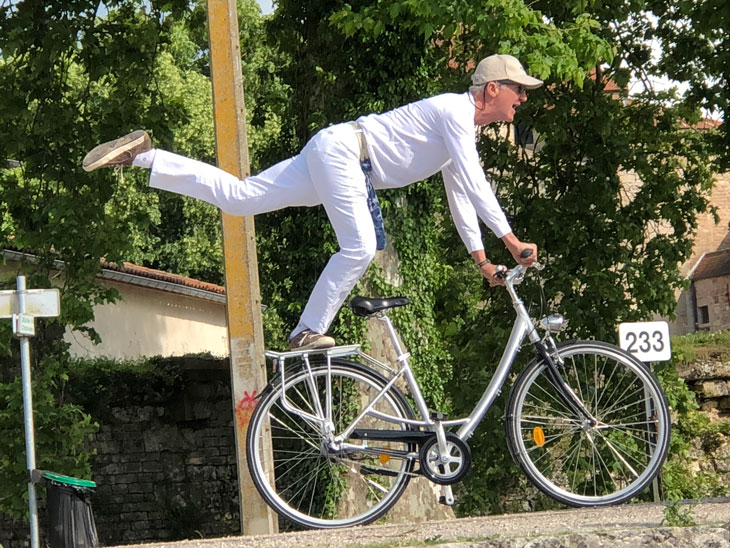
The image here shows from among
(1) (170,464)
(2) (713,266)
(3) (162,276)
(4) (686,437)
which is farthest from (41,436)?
(2) (713,266)

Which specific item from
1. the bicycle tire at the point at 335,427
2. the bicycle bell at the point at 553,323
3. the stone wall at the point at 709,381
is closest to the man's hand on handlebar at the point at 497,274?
the bicycle bell at the point at 553,323

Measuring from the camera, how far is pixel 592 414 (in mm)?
5961

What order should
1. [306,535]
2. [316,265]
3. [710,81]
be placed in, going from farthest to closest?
[710,81]
[316,265]
[306,535]

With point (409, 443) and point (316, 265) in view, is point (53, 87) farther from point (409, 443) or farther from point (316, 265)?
point (409, 443)

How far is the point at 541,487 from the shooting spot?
584cm

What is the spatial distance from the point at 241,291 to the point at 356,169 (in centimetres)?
219

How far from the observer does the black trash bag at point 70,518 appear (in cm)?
683

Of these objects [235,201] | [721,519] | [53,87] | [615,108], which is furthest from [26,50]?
[721,519]

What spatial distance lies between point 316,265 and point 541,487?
7068 millimetres

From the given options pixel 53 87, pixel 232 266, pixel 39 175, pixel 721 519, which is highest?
pixel 53 87

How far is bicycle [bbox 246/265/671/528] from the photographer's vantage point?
577 centimetres

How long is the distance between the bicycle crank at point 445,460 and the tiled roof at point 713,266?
138ft

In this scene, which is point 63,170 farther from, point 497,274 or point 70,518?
point 497,274

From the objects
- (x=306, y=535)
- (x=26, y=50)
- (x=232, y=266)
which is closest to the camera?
(x=306, y=535)
